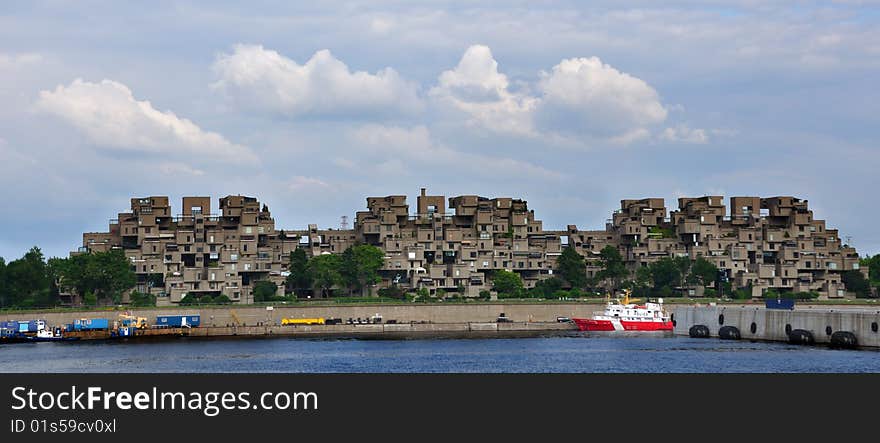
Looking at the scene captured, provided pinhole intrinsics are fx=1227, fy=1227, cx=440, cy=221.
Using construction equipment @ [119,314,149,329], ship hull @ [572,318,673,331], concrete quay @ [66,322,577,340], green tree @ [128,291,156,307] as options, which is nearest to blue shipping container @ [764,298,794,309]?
ship hull @ [572,318,673,331]

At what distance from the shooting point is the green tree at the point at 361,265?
195000 mm

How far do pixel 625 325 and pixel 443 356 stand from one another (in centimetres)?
5685

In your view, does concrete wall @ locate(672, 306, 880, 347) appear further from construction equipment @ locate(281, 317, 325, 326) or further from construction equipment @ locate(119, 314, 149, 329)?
construction equipment @ locate(119, 314, 149, 329)

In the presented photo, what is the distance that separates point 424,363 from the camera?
106 metres

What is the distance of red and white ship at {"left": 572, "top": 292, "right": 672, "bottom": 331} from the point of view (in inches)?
6545

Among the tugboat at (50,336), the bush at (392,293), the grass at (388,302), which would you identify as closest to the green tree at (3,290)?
the grass at (388,302)

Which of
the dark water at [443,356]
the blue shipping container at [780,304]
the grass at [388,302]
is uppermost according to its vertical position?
the blue shipping container at [780,304]

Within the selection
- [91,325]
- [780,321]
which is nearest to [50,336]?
[91,325]

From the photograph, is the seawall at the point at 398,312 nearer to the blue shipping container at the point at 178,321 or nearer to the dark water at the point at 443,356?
the blue shipping container at the point at 178,321

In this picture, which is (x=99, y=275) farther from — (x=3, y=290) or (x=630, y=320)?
(x=630, y=320)

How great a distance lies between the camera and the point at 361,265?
195m

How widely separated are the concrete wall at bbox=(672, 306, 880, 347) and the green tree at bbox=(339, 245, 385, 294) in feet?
184

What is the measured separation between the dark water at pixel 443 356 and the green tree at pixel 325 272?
4752cm
